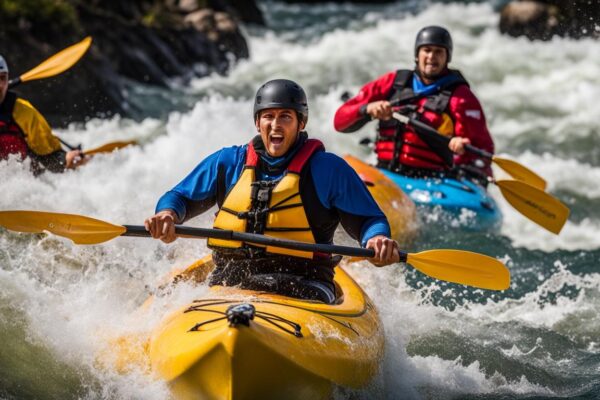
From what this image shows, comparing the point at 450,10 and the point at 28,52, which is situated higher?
the point at 450,10

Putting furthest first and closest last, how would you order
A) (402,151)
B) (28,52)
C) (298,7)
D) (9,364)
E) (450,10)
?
(298,7), (450,10), (28,52), (402,151), (9,364)

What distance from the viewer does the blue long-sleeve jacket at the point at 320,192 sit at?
466cm

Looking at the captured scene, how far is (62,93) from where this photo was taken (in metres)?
11.4

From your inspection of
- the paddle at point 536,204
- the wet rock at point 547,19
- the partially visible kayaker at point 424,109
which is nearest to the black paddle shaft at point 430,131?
the partially visible kayaker at point 424,109

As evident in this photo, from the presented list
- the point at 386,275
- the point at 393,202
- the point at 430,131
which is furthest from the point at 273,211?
the point at 430,131

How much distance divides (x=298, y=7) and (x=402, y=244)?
16368mm

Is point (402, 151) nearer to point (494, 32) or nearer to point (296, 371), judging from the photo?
point (296, 371)

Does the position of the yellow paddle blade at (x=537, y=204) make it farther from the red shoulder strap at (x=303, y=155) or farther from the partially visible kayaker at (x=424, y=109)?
→ the red shoulder strap at (x=303, y=155)

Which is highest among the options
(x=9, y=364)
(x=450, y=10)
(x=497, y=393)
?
(x=450, y=10)

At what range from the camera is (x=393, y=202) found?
735 centimetres

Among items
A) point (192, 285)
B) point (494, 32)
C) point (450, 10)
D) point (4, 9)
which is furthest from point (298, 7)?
point (192, 285)

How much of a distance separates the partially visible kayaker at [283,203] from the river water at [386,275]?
1.31 feet

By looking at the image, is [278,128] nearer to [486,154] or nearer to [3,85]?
[3,85]

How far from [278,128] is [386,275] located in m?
2.15
